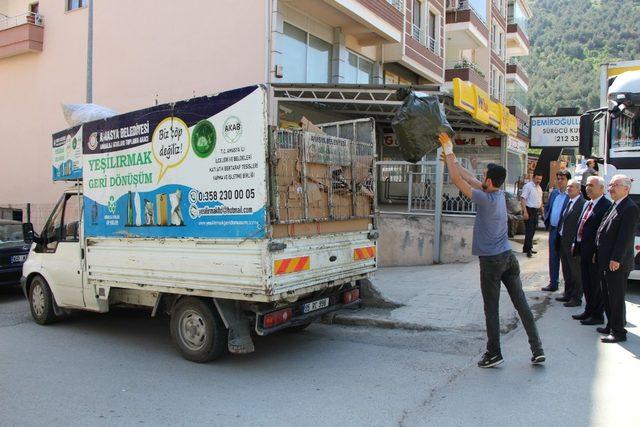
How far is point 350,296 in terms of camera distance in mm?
6371

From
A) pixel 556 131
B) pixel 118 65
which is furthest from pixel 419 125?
pixel 118 65

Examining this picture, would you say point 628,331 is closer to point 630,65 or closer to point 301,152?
point 301,152

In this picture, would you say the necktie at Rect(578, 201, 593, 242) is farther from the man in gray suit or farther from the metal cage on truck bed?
the metal cage on truck bed

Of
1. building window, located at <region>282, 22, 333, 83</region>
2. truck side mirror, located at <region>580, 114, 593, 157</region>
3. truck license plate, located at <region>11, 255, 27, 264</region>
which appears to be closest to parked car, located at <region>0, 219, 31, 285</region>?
truck license plate, located at <region>11, 255, 27, 264</region>

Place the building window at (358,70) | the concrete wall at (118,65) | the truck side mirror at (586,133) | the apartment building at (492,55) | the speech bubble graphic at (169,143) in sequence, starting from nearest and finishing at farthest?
the speech bubble graphic at (169,143) → the truck side mirror at (586,133) → the concrete wall at (118,65) → the building window at (358,70) → the apartment building at (492,55)

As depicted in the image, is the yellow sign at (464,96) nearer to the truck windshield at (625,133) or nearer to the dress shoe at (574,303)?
the truck windshield at (625,133)

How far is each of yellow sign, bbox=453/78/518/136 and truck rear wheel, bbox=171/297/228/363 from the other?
911 centimetres

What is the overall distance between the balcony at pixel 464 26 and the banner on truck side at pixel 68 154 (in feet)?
72.9

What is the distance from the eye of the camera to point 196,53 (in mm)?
13914

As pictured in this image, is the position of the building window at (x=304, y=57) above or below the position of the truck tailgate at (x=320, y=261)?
above

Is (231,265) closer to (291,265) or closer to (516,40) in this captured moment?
(291,265)

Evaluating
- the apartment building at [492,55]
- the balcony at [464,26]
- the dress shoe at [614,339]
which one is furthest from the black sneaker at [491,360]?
the balcony at [464,26]

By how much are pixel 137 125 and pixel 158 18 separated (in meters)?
10.1

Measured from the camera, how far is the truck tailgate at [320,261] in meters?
5.13
